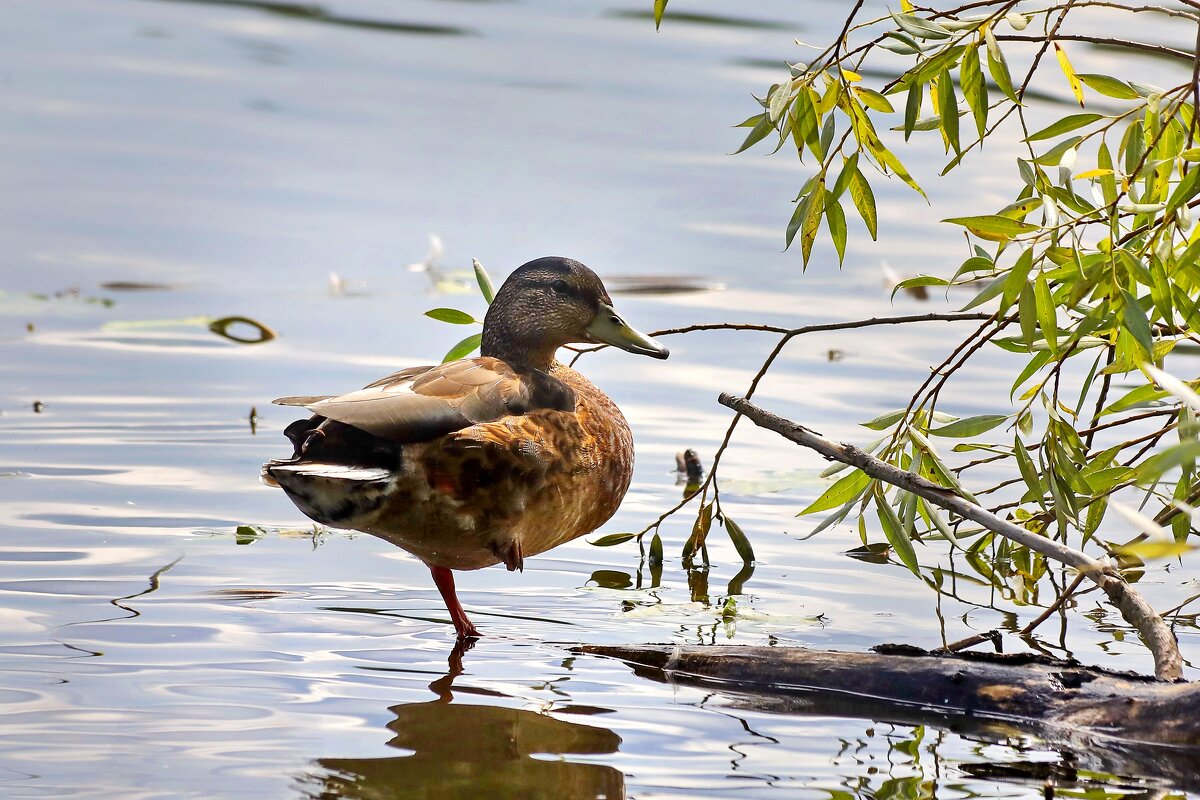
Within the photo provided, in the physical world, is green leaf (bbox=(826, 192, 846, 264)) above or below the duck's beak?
above

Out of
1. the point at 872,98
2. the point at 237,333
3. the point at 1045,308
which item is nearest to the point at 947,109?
the point at 872,98

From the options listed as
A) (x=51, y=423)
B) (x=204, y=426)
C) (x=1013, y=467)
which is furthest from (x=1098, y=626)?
(x=51, y=423)

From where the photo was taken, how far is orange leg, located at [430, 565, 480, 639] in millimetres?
4586

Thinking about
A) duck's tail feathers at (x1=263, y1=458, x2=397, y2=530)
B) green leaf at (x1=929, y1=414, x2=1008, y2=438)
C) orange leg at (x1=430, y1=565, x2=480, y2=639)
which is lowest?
orange leg at (x1=430, y1=565, x2=480, y2=639)

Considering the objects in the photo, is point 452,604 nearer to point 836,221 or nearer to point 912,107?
point 836,221

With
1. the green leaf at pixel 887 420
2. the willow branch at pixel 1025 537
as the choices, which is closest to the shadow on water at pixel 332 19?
the green leaf at pixel 887 420

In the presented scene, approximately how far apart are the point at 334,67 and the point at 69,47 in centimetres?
225

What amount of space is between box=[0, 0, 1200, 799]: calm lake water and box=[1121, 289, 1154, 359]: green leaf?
97cm

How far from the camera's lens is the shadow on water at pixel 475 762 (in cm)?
340

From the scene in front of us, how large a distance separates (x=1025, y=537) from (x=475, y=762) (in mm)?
1379

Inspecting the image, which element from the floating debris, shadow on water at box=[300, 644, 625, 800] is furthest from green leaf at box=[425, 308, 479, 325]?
the floating debris

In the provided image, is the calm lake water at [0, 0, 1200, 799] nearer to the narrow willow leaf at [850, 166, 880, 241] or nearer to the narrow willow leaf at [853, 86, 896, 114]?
the narrow willow leaf at [850, 166, 880, 241]

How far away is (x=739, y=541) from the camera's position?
525 centimetres

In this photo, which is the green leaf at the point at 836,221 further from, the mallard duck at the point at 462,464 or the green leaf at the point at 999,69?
the mallard duck at the point at 462,464
